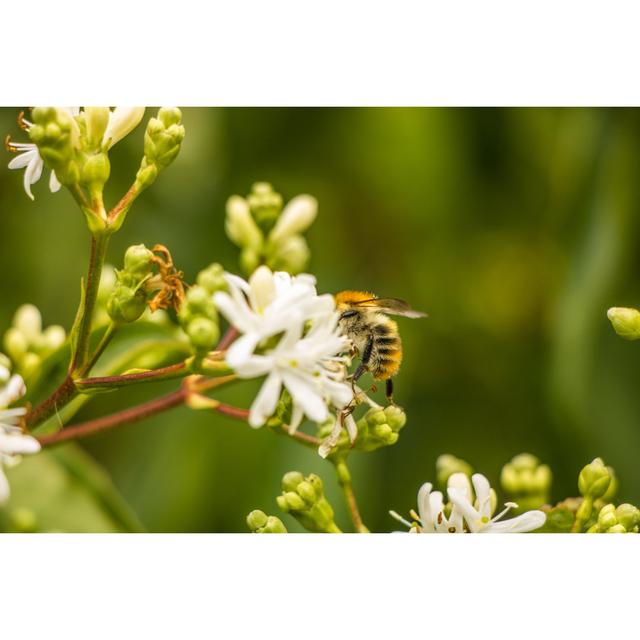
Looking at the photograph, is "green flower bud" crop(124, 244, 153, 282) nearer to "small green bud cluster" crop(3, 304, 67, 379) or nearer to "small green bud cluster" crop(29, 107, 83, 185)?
"small green bud cluster" crop(29, 107, 83, 185)

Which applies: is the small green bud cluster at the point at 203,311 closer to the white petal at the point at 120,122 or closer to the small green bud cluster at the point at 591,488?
the white petal at the point at 120,122

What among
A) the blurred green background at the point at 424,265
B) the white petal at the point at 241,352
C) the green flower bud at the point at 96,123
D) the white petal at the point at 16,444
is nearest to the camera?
the white petal at the point at 241,352

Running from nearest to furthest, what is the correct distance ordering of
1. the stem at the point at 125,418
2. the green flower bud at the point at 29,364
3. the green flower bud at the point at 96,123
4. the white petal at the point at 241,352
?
the white petal at the point at 241,352 < the green flower bud at the point at 96,123 < the stem at the point at 125,418 < the green flower bud at the point at 29,364

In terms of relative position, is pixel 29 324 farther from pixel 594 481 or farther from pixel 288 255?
pixel 594 481

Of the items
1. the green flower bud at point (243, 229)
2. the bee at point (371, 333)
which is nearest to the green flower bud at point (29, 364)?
the green flower bud at point (243, 229)

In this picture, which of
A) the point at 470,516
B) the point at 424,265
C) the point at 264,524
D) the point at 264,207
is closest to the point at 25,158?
the point at 264,207

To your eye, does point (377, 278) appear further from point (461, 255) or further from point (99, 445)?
point (99, 445)
